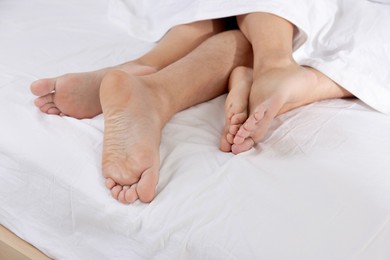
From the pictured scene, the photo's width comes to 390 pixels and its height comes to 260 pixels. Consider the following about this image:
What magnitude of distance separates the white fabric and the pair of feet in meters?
0.05

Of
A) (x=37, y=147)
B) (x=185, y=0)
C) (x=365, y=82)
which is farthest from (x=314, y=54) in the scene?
(x=37, y=147)

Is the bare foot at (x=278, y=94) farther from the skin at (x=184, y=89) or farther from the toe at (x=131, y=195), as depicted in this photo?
the toe at (x=131, y=195)

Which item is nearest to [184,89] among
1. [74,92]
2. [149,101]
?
[149,101]

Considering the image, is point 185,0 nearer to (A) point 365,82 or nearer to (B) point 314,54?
(B) point 314,54

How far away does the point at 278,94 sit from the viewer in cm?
104

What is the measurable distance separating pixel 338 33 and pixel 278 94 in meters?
0.27

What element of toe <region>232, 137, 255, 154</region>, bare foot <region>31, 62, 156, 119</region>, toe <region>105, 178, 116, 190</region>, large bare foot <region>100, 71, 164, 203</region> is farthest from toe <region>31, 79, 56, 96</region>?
toe <region>232, 137, 255, 154</region>

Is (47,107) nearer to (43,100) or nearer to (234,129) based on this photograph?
(43,100)

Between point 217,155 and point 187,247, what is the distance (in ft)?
0.59

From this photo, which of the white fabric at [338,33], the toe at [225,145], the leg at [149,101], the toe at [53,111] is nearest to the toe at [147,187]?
the leg at [149,101]

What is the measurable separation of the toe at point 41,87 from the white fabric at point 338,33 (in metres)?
0.31

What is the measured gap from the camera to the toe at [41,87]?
3.62 ft

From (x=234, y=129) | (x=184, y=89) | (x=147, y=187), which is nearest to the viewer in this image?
(x=147, y=187)

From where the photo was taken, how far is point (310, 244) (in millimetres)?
841
